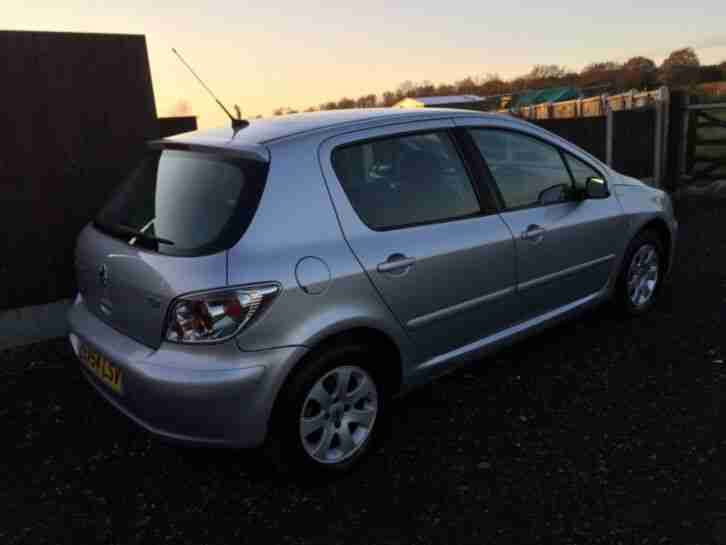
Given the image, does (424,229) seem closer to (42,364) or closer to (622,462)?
(622,462)

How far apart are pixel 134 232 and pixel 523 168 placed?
228 cm

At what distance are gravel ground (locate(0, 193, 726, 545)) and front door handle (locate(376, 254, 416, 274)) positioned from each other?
0.95 m

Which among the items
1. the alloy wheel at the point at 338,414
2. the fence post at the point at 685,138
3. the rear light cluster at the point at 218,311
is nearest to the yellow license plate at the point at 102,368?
the rear light cluster at the point at 218,311

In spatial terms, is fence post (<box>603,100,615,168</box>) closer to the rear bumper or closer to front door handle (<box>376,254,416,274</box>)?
front door handle (<box>376,254,416,274</box>)

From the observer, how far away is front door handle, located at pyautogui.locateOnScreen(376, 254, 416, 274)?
2.82 meters

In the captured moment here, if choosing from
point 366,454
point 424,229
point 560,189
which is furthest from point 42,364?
point 560,189

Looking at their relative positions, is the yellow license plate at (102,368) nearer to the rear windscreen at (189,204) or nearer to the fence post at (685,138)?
the rear windscreen at (189,204)

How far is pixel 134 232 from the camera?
2.81 metres

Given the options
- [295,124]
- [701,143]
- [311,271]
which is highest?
[295,124]

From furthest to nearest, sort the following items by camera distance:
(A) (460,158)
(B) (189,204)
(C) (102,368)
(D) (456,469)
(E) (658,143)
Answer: (E) (658,143)
(A) (460,158)
(D) (456,469)
(C) (102,368)
(B) (189,204)

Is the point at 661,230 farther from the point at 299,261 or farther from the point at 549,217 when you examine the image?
the point at 299,261

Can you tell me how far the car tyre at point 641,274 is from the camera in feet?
14.5

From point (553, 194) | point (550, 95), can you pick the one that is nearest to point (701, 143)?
point (553, 194)

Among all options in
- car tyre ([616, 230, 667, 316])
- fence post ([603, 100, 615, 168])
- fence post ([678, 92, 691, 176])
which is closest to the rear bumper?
car tyre ([616, 230, 667, 316])
